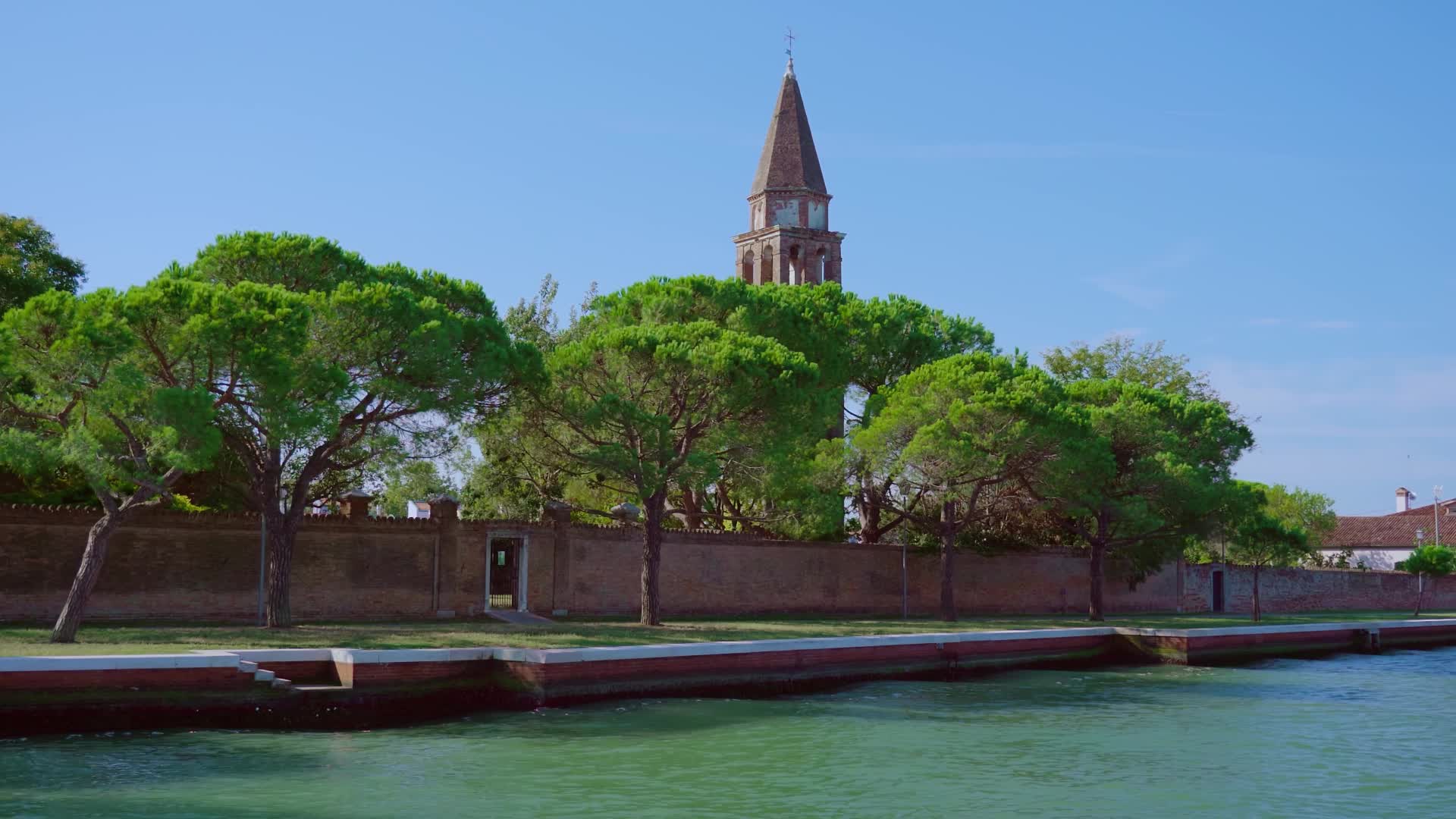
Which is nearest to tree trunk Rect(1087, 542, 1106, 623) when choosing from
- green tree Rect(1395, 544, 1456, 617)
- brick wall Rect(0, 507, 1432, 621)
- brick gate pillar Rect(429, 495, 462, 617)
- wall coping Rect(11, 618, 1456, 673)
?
brick wall Rect(0, 507, 1432, 621)

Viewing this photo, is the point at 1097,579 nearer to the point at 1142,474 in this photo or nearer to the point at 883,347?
the point at 1142,474

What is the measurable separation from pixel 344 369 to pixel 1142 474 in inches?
891

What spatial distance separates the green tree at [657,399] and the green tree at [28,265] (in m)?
9.60

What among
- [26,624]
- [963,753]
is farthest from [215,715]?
[963,753]

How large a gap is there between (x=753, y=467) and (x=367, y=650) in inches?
505

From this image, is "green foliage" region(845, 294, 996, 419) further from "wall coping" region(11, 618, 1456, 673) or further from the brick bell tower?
the brick bell tower

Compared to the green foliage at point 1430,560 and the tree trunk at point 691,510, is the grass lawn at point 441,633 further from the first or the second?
the green foliage at point 1430,560

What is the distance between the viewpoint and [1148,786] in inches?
564

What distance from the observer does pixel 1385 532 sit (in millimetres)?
75688

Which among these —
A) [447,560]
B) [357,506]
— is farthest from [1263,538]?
[357,506]

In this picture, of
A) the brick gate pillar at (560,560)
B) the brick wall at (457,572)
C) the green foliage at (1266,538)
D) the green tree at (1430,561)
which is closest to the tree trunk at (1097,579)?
the brick wall at (457,572)

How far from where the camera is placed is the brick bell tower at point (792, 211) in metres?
58.4

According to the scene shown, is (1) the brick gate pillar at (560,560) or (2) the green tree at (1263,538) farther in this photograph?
(2) the green tree at (1263,538)

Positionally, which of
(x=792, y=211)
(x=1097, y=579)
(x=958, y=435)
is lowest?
(x=1097, y=579)
